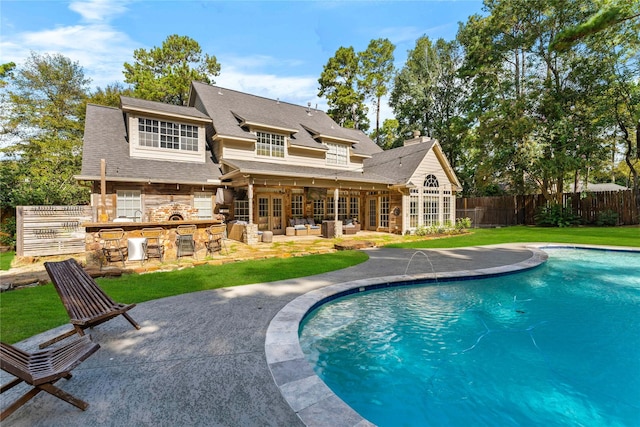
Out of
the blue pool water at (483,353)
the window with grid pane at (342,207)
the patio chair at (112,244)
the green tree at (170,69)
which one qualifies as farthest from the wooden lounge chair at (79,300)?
the green tree at (170,69)

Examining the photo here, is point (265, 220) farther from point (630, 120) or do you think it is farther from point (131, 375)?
point (630, 120)

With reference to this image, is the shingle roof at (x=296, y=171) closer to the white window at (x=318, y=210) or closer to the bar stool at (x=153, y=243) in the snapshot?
the white window at (x=318, y=210)

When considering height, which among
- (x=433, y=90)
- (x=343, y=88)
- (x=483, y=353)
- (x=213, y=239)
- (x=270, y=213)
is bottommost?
(x=483, y=353)

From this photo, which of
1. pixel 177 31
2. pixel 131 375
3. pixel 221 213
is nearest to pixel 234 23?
pixel 221 213

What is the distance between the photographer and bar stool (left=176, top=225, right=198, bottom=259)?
9592 mm

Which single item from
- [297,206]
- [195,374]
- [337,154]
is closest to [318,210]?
[297,206]

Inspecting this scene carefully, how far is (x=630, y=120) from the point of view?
62.4 ft

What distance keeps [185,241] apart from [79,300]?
19.6 feet

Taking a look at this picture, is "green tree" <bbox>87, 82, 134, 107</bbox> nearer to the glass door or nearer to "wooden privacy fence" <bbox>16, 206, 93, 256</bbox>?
"wooden privacy fence" <bbox>16, 206, 93, 256</bbox>

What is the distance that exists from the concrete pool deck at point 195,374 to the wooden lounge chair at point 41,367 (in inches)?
10.7

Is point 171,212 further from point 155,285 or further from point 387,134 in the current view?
point 387,134

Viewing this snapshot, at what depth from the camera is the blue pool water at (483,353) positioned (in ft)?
10.4

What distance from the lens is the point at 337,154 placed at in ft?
64.4

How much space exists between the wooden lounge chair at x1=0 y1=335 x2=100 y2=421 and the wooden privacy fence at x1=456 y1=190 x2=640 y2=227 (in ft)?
85.7
